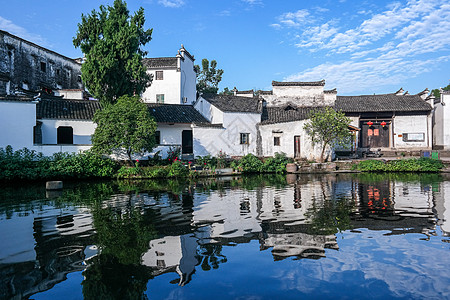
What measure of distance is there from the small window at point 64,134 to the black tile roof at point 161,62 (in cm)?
1264

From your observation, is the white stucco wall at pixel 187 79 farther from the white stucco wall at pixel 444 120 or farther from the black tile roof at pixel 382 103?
the white stucco wall at pixel 444 120

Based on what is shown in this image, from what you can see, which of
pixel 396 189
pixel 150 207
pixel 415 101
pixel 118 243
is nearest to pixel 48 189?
pixel 150 207

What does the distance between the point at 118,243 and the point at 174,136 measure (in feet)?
59.2

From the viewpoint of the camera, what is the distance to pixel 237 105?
25.0 meters

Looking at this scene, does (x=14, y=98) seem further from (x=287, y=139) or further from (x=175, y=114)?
(x=287, y=139)

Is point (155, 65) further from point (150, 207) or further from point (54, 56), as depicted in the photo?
point (150, 207)

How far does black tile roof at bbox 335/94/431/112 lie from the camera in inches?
1005

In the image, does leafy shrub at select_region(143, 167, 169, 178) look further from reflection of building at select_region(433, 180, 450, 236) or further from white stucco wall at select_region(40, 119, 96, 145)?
reflection of building at select_region(433, 180, 450, 236)

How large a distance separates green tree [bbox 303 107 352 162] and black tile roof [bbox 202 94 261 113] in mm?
5227

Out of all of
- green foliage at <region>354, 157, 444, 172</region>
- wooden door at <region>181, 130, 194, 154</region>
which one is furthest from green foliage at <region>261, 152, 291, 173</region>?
wooden door at <region>181, 130, 194, 154</region>

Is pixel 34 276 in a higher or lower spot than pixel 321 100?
lower

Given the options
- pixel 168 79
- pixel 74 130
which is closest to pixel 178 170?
pixel 74 130

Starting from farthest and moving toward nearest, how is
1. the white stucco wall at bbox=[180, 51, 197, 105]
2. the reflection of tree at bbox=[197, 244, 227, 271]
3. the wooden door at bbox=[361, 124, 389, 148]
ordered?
the white stucco wall at bbox=[180, 51, 197, 105]
the wooden door at bbox=[361, 124, 389, 148]
the reflection of tree at bbox=[197, 244, 227, 271]

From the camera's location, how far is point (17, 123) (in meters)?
17.2
